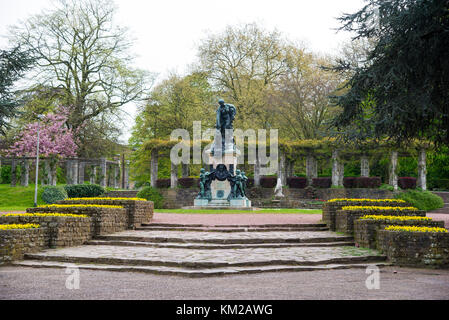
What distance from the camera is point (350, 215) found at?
12.4m

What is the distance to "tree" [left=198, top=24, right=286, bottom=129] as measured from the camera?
129ft

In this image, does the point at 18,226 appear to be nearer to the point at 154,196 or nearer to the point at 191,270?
the point at 191,270

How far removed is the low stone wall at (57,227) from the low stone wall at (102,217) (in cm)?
74

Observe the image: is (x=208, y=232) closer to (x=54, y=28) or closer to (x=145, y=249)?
(x=145, y=249)

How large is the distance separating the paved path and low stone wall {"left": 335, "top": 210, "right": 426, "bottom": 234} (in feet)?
11.9

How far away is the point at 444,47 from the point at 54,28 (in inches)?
1279

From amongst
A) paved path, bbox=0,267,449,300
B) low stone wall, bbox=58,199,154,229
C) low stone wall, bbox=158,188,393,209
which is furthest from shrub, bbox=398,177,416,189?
paved path, bbox=0,267,449,300

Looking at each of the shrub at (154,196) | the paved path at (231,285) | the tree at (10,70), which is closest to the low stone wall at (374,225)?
the paved path at (231,285)

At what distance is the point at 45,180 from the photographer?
35812 millimetres

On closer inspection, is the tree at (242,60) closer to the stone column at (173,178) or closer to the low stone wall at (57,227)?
the stone column at (173,178)

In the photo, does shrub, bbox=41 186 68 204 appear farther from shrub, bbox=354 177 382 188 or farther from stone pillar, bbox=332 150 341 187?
shrub, bbox=354 177 382 188

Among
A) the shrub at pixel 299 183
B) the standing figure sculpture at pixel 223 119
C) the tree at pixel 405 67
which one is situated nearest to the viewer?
the tree at pixel 405 67

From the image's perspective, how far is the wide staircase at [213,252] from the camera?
8787mm

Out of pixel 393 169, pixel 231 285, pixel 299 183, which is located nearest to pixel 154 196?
pixel 299 183
